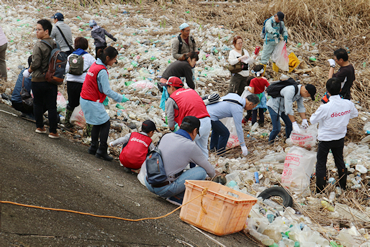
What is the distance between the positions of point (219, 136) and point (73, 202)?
3001mm

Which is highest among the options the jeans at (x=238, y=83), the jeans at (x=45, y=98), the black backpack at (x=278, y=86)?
the black backpack at (x=278, y=86)

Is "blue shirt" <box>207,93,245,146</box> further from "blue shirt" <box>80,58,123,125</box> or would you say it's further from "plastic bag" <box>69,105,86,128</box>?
"plastic bag" <box>69,105,86,128</box>

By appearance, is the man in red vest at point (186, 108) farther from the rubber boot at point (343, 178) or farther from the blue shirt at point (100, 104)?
the rubber boot at point (343, 178)

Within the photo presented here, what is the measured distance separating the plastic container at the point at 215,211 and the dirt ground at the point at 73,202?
0.09 m

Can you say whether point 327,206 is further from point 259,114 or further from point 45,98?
point 45,98

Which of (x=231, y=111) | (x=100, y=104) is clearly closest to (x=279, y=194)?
(x=231, y=111)

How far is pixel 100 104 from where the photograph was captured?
4543 millimetres

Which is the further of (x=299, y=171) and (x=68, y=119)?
(x=68, y=119)

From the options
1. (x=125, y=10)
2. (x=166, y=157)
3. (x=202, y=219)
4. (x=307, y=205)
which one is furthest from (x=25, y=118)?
(x=125, y=10)

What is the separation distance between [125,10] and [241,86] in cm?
708

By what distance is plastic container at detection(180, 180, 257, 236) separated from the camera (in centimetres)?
302

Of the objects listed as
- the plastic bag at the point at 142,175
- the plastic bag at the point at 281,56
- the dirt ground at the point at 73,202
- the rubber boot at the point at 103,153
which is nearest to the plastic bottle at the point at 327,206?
the dirt ground at the point at 73,202

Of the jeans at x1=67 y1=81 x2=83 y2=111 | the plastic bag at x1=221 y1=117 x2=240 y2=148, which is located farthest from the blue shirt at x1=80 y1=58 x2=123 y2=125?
the plastic bag at x1=221 y1=117 x2=240 y2=148

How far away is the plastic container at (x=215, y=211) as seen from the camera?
3018 mm
